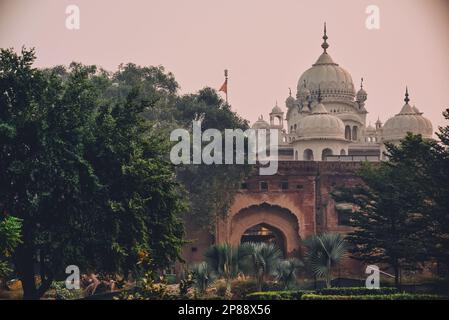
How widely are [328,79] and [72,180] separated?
39.0m

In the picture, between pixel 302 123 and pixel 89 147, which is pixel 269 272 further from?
pixel 302 123

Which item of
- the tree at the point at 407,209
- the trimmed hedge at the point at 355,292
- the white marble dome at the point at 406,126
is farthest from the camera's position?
the white marble dome at the point at 406,126

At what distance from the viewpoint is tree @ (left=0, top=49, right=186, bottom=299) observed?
953 inches

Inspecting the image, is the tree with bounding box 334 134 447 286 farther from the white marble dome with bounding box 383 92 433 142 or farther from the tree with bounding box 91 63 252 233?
the white marble dome with bounding box 383 92 433 142

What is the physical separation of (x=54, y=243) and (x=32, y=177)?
1977mm

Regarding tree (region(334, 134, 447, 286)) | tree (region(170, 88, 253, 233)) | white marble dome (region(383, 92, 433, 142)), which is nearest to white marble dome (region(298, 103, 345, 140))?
white marble dome (region(383, 92, 433, 142))

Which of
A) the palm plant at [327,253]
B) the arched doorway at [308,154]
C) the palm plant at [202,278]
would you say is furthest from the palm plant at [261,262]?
the arched doorway at [308,154]

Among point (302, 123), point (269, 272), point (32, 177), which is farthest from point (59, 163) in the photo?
point (302, 123)

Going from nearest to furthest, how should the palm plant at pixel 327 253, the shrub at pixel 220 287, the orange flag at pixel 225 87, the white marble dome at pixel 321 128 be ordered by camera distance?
the shrub at pixel 220 287, the palm plant at pixel 327 253, the orange flag at pixel 225 87, the white marble dome at pixel 321 128

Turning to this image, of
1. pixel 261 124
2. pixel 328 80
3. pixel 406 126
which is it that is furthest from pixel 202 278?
pixel 261 124

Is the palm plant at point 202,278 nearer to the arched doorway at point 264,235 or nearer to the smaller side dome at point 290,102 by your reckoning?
the arched doorway at point 264,235

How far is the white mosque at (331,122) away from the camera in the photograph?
50.7m

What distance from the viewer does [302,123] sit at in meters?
51.8

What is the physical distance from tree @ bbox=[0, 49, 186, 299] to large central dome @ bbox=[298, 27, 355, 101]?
117 ft
